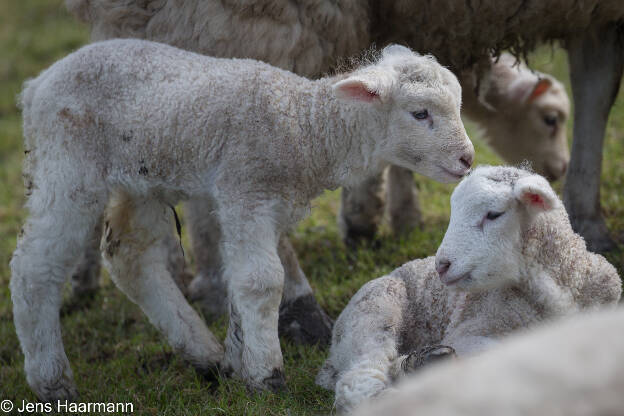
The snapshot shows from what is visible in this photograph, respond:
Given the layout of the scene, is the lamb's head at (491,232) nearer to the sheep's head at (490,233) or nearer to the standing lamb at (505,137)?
the sheep's head at (490,233)

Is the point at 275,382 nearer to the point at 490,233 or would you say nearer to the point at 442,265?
the point at 442,265

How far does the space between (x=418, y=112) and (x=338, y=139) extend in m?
0.38

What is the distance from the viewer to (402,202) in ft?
19.5

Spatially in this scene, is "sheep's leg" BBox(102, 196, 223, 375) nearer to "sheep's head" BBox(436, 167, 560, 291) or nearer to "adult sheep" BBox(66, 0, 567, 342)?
"adult sheep" BBox(66, 0, 567, 342)

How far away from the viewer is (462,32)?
4.54 meters

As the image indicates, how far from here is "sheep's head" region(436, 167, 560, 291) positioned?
293 centimetres

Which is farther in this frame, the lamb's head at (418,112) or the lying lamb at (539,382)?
the lamb's head at (418,112)

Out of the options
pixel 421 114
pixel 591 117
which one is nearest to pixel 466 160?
pixel 421 114

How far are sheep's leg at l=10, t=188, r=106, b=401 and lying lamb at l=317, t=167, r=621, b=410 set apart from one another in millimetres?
1284

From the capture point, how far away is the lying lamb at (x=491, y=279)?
2943 mm

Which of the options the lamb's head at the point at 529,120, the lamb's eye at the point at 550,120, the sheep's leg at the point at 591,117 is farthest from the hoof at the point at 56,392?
the lamb's eye at the point at 550,120

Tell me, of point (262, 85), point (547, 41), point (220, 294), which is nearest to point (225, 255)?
point (262, 85)

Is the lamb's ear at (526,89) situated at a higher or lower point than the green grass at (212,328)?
higher

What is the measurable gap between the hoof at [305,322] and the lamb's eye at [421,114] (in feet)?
4.66
